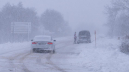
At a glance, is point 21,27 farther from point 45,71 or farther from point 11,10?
point 45,71

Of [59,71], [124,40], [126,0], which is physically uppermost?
[126,0]

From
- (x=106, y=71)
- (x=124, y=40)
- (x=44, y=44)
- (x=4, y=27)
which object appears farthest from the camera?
(x=4, y=27)

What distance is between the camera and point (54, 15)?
80.5m

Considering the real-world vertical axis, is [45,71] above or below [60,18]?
below

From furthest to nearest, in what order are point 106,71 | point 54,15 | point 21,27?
1. point 54,15
2. point 21,27
3. point 106,71

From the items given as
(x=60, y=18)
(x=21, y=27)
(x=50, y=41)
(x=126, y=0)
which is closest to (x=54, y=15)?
(x=60, y=18)

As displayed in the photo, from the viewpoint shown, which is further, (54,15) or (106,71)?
(54,15)

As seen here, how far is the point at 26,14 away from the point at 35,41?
40.2m

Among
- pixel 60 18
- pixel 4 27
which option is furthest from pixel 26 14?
pixel 60 18

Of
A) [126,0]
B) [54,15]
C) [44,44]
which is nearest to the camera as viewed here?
[44,44]

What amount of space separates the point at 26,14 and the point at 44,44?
40424mm

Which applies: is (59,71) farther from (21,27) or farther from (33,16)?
(33,16)

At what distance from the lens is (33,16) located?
59094 millimetres

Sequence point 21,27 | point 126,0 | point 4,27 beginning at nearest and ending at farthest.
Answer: point 126,0, point 21,27, point 4,27
